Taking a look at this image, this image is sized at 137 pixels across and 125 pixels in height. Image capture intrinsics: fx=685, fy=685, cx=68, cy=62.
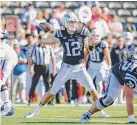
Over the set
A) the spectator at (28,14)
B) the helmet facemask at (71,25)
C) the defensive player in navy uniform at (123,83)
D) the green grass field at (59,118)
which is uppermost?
the spectator at (28,14)

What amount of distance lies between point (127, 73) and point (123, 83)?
0.74 feet

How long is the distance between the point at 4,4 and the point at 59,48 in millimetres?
5766

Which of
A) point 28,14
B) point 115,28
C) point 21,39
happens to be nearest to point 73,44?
point 21,39

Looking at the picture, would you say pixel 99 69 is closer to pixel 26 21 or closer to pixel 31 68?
pixel 31 68

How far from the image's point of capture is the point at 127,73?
30.7 feet

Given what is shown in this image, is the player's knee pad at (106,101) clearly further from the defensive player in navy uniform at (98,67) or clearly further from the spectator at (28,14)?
the spectator at (28,14)

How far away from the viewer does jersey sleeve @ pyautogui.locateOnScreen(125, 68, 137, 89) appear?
930 cm

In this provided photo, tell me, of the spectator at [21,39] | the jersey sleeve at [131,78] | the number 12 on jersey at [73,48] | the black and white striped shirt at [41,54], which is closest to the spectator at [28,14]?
the spectator at [21,39]

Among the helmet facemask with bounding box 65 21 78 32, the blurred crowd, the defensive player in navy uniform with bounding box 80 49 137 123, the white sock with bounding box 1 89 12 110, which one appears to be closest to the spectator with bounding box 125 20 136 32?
the blurred crowd

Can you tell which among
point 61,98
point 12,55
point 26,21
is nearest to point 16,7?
point 26,21

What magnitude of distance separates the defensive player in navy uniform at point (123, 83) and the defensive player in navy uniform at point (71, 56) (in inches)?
43.0

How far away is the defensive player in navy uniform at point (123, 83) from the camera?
9.34 metres

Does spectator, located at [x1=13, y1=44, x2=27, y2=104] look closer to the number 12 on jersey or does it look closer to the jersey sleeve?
the number 12 on jersey

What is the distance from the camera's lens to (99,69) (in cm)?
1431
